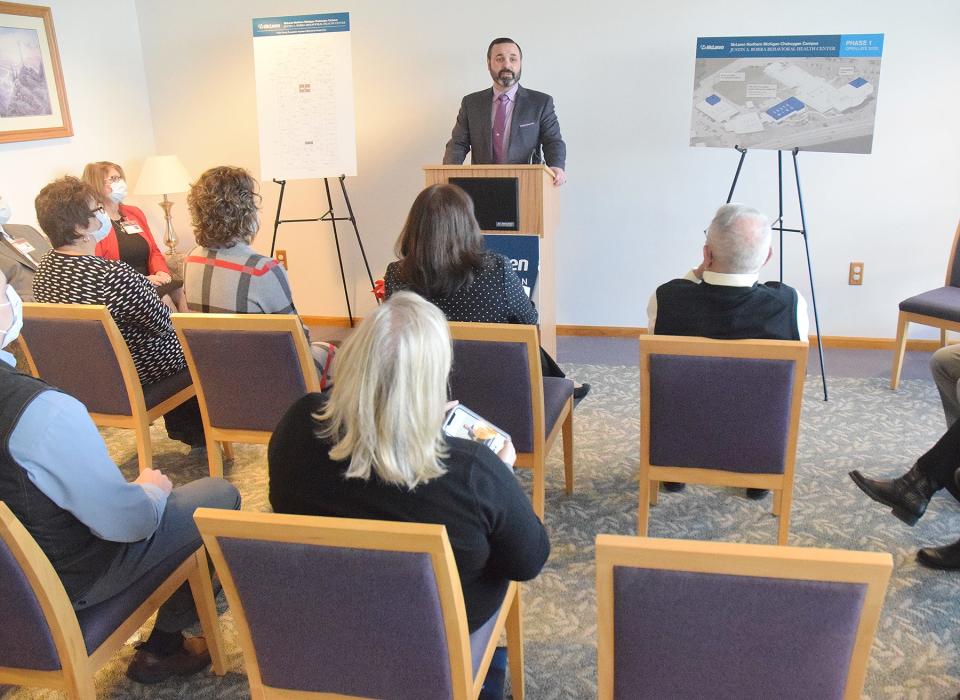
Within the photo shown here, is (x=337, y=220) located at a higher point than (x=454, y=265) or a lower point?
lower

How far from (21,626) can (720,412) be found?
1774mm

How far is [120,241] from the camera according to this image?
4.48 metres

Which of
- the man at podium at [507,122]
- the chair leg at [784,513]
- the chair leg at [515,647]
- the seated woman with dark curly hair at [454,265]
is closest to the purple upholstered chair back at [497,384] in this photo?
the seated woman with dark curly hair at [454,265]

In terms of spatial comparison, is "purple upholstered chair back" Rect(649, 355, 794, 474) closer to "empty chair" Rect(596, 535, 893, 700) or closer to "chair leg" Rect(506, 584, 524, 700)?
"chair leg" Rect(506, 584, 524, 700)

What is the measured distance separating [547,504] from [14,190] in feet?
11.6

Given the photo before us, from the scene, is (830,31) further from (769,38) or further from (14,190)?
(14,190)

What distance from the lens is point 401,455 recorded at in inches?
52.4

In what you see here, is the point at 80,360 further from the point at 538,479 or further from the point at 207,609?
the point at 538,479

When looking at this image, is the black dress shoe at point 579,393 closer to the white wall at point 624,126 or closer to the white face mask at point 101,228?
the white wall at point 624,126

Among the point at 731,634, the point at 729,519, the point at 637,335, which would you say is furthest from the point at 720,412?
the point at 637,335

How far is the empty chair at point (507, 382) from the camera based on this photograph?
7.37ft

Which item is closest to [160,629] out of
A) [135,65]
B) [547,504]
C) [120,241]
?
[547,504]

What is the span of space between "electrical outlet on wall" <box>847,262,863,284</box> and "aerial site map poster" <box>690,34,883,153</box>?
998 mm

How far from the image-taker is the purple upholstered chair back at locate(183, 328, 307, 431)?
252 cm
